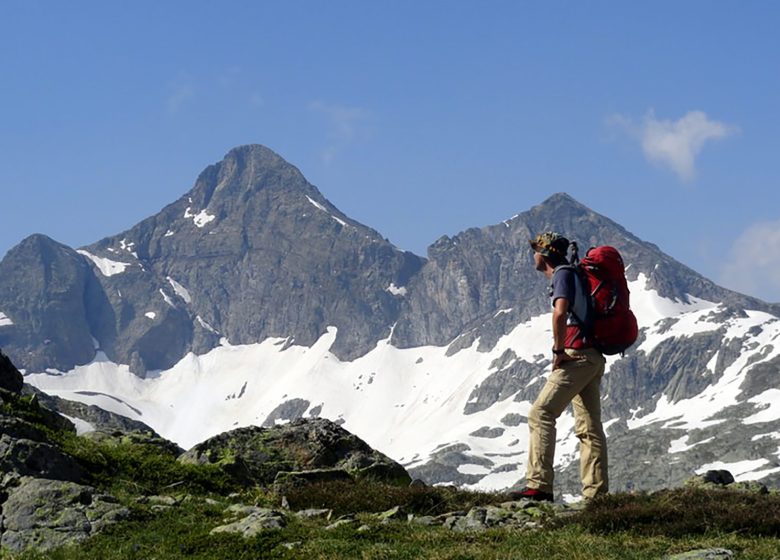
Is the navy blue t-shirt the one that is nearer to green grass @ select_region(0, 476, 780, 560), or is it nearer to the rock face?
green grass @ select_region(0, 476, 780, 560)

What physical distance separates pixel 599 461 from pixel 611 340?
6.28ft

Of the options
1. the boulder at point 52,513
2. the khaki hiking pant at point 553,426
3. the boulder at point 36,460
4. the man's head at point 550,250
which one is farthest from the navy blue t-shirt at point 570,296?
the boulder at point 36,460

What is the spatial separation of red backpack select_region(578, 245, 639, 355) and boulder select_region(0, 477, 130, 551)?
7.39 m

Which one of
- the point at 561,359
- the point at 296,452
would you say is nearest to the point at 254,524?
the point at 561,359

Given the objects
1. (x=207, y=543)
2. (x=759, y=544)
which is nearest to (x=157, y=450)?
(x=207, y=543)

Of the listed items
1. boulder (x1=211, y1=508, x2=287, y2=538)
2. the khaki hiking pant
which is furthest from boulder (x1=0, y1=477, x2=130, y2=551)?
the khaki hiking pant

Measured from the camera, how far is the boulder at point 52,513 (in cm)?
1363

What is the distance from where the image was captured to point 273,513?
47.2ft

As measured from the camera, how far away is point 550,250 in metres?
16.6

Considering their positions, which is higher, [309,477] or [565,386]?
[565,386]

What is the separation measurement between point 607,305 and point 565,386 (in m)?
1.39

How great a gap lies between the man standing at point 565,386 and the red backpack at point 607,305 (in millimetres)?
176

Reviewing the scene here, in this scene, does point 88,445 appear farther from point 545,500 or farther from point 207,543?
point 545,500

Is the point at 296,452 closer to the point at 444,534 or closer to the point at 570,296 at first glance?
the point at 570,296
